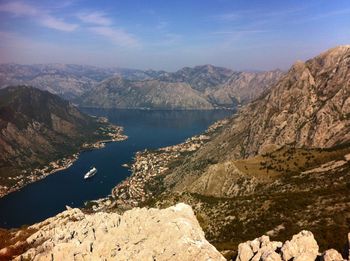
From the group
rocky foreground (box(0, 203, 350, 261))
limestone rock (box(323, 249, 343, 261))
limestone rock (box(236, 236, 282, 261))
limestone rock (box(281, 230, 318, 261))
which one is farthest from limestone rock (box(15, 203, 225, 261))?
limestone rock (box(323, 249, 343, 261))

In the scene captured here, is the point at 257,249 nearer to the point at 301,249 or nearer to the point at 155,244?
the point at 301,249

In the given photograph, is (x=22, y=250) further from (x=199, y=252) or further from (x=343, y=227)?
(x=343, y=227)

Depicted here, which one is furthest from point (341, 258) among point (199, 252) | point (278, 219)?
point (278, 219)

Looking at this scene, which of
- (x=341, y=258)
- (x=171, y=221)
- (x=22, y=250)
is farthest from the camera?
(x=22, y=250)

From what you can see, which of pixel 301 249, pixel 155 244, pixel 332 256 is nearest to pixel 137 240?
pixel 155 244

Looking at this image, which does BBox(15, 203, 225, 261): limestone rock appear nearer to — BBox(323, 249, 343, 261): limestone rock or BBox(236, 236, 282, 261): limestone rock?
BBox(236, 236, 282, 261): limestone rock

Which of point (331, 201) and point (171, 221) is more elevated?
point (171, 221)

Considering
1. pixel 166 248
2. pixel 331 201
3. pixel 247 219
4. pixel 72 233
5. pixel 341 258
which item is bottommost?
pixel 247 219
